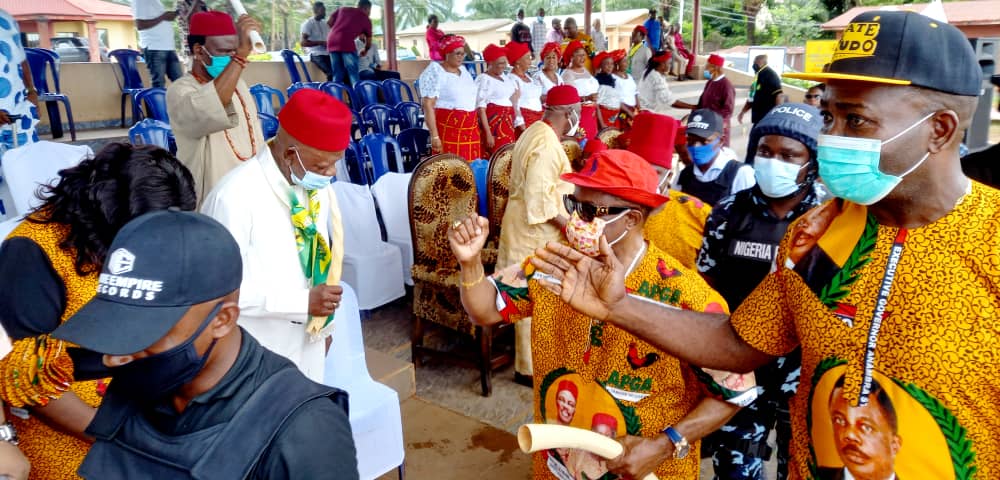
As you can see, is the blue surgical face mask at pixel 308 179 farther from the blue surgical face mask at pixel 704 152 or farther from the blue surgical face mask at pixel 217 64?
the blue surgical face mask at pixel 704 152

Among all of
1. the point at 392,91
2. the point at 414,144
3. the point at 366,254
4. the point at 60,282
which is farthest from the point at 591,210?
the point at 392,91

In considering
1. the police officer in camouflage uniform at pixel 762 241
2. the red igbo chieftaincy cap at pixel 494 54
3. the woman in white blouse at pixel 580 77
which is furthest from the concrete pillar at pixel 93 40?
the police officer in camouflage uniform at pixel 762 241

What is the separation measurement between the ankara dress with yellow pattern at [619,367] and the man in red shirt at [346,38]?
8729 mm

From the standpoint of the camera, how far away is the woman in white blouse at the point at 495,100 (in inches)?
291

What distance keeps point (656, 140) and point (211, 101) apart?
2481 millimetres

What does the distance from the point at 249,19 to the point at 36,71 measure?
545 cm

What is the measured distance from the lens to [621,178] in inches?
78.4

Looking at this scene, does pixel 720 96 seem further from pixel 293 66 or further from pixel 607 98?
pixel 293 66

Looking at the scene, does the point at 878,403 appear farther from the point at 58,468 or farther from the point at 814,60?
the point at 814,60

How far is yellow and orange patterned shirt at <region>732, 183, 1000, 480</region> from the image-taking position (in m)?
1.20

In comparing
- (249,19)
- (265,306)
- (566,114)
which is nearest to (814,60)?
(566,114)

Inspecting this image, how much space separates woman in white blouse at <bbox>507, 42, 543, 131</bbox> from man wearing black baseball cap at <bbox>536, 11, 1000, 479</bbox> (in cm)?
667

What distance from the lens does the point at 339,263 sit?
2803mm

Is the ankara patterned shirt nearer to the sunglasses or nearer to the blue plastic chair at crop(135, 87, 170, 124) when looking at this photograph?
the sunglasses
